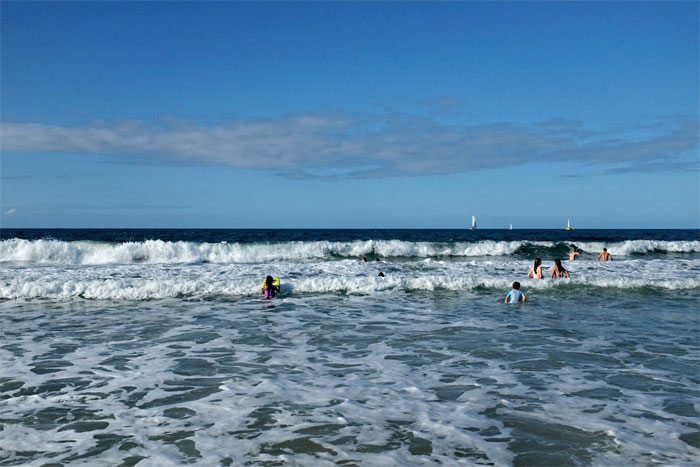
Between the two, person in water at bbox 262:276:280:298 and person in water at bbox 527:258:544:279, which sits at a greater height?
person in water at bbox 527:258:544:279

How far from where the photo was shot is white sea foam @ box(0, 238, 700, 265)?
1194 inches

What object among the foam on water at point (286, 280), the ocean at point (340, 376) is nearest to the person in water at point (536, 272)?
the foam on water at point (286, 280)

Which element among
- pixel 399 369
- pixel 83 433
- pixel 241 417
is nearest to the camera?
pixel 83 433

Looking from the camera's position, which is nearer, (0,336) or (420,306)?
(0,336)

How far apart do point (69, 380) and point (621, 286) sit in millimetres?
18422

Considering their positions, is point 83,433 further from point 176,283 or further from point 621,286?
point 621,286

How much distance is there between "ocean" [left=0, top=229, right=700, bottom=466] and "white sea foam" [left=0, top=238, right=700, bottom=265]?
14.4m

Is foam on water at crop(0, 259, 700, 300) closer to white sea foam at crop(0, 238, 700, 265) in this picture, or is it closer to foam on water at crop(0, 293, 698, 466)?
foam on water at crop(0, 293, 698, 466)

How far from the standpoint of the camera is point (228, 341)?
31.8 ft

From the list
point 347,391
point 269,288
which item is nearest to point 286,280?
point 269,288

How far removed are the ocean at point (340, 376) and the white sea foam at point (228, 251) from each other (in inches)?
568

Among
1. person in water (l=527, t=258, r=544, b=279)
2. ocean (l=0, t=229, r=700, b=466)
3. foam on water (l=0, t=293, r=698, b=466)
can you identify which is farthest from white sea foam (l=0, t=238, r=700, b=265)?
foam on water (l=0, t=293, r=698, b=466)

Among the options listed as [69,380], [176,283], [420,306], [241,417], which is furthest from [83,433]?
[176,283]

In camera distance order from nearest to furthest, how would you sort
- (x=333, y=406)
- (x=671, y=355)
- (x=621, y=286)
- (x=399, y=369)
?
(x=333, y=406) < (x=399, y=369) < (x=671, y=355) < (x=621, y=286)
